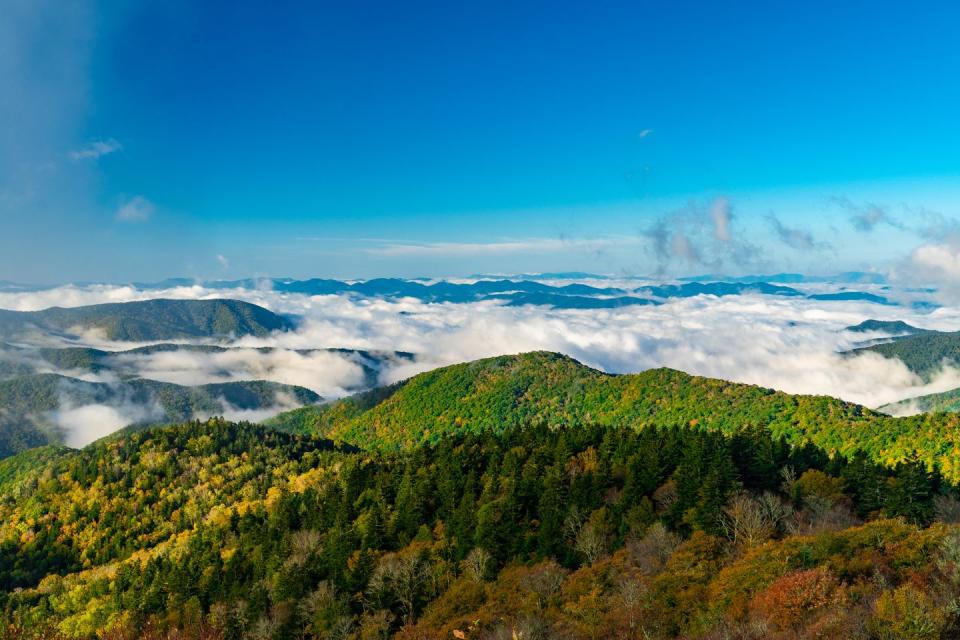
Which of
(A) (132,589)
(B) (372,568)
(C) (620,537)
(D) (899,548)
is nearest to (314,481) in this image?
(A) (132,589)

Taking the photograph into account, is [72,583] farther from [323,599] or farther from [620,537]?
[620,537]

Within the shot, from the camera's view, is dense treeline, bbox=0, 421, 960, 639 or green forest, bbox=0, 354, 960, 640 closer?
green forest, bbox=0, 354, 960, 640

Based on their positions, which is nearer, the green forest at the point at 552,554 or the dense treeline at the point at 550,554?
the green forest at the point at 552,554
